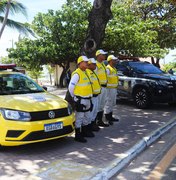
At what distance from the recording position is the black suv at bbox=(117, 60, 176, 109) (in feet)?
36.4

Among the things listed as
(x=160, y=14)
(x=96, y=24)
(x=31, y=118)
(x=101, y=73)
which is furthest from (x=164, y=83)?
(x=160, y=14)

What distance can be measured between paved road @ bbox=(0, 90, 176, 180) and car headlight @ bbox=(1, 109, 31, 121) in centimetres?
68

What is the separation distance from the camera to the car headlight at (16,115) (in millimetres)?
5936

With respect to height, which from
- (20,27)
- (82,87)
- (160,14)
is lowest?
(82,87)

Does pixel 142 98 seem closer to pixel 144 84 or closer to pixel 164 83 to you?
pixel 144 84

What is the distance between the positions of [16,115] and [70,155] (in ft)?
4.00

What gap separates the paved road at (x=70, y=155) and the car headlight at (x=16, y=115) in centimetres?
68

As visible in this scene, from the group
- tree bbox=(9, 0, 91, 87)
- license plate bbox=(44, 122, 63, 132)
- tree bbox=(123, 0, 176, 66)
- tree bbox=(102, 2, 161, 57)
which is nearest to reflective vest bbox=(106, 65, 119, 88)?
license plate bbox=(44, 122, 63, 132)

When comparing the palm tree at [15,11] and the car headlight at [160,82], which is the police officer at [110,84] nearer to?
the car headlight at [160,82]

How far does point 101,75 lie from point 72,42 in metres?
16.6

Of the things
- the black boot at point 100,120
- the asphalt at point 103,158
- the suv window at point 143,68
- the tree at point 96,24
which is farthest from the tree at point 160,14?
the asphalt at point 103,158

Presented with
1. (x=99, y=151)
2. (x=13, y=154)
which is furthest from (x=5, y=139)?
(x=99, y=151)

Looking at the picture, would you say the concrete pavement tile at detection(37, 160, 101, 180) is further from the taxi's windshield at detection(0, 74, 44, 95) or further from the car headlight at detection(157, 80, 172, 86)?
the car headlight at detection(157, 80, 172, 86)

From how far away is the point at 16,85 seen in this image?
23.9ft
